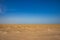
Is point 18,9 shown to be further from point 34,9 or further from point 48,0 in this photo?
point 48,0

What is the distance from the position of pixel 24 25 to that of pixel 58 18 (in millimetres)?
604

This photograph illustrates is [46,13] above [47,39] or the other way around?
above

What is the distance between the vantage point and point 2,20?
5.39ft

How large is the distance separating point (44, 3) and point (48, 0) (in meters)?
0.08

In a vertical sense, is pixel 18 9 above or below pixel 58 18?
above

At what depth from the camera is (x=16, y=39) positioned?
104 centimetres

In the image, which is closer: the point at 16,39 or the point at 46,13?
the point at 16,39

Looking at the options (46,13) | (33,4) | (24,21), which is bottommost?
(24,21)

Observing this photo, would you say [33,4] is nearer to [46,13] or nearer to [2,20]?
[46,13]

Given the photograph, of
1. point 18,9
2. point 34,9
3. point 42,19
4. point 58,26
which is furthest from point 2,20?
point 58,26

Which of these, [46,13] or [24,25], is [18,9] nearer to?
[24,25]

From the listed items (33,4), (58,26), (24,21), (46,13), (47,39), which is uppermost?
(33,4)

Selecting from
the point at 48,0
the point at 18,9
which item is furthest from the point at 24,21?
the point at 48,0

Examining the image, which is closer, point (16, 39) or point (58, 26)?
point (16, 39)
